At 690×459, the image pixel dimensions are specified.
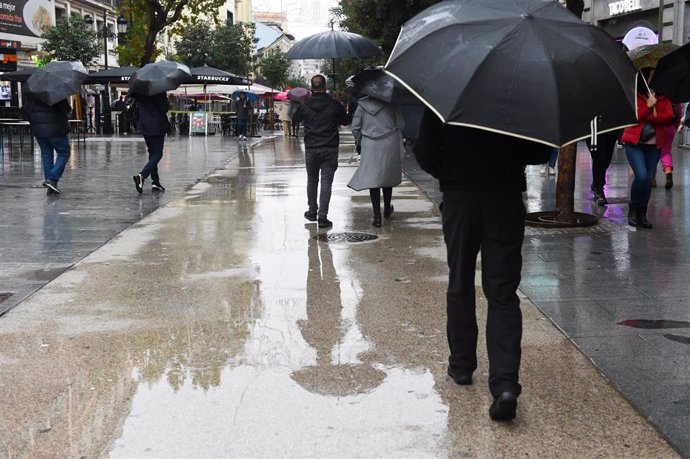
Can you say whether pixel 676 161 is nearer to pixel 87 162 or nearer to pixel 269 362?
pixel 87 162

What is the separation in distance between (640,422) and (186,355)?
8.45 ft

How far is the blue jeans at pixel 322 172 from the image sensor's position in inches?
402

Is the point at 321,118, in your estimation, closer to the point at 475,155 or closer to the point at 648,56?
the point at 648,56

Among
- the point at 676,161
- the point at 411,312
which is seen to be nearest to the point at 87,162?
the point at 676,161

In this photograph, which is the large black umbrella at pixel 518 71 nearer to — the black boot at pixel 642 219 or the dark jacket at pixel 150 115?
the black boot at pixel 642 219

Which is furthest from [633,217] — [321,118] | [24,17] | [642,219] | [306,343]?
[24,17]

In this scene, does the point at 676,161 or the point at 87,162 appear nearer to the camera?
the point at 676,161

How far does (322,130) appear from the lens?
401 inches

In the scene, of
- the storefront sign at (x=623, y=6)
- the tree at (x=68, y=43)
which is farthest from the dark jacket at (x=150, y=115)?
the tree at (x=68, y=43)

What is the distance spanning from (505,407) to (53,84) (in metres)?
10.8

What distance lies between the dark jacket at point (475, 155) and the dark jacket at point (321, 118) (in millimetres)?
5849

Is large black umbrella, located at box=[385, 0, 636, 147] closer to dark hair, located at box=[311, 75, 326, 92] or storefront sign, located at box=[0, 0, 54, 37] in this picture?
dark hair, located at box=[311, 75, 326, 92]

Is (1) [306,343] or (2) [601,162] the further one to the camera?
(2) [601,162]

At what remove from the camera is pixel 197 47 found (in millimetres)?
59688
